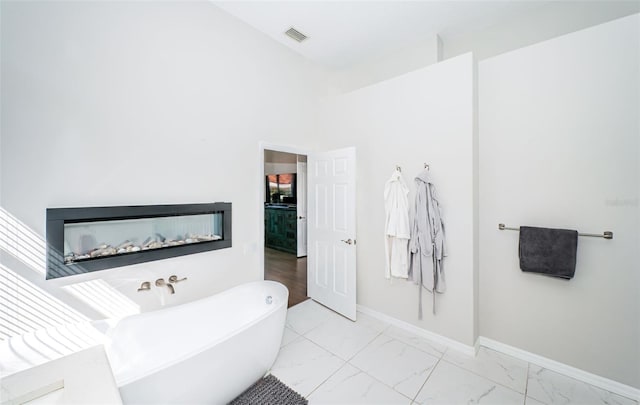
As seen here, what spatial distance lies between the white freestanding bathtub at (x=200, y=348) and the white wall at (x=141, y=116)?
0.90 feet

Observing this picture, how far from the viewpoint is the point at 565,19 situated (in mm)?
2244

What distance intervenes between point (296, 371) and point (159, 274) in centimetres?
138

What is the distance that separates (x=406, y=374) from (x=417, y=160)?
74.5 inches

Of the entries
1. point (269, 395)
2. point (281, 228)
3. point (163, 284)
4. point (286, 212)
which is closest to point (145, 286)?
point (163, 284)

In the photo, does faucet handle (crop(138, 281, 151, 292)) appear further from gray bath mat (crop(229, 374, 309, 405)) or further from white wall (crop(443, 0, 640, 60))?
white wall (crop(443, 0, 640, 60))

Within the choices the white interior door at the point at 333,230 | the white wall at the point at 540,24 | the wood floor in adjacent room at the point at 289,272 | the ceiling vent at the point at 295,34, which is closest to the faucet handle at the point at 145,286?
the wood floor in adjacent room at the point at 289,272

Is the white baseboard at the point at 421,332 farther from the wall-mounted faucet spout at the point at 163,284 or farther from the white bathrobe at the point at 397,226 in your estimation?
the wall-mounted faucet spout at the point at 163,284

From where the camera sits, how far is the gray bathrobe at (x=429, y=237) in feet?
7.55

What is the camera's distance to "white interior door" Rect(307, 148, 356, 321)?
281 cm

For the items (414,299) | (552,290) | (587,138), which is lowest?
(414,299)

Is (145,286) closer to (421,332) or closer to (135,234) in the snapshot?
(135,234)

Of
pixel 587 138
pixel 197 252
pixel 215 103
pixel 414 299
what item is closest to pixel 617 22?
pixel 587 138

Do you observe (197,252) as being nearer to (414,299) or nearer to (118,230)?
(118,230)

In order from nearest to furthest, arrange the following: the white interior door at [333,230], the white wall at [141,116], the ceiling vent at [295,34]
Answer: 1. the white wall at [141,116]
2. the ceiling vent at [295,34]
3. the white interior door at [333,230]
